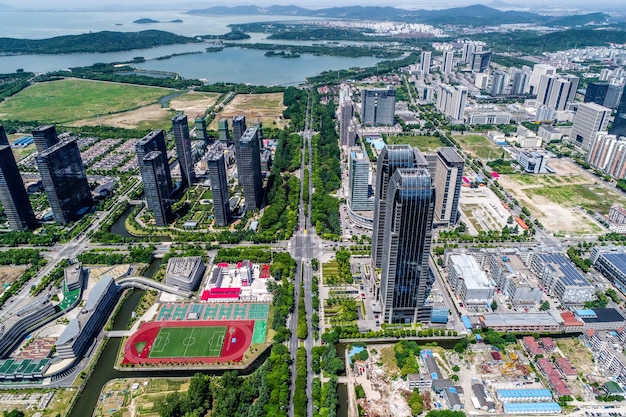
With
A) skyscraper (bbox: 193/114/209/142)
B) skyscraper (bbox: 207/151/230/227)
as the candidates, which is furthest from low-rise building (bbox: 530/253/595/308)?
skyscraper (bbox: 193/114/209/142)

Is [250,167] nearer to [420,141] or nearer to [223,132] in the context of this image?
[223,132]

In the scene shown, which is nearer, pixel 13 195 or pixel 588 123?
pixel 13 195

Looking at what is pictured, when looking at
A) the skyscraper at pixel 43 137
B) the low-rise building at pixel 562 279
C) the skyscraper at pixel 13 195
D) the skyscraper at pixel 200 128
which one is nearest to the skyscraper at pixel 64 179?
the skyscraper at pixel 13 195

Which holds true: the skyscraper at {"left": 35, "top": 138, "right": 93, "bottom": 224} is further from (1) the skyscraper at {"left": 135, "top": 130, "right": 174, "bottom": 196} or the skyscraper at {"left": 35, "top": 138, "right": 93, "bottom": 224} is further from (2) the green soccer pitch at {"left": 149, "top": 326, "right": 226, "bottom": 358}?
(2) the green soccer pitch at {"left": 149, "top": 326, "right": 226, "bottom": 358}

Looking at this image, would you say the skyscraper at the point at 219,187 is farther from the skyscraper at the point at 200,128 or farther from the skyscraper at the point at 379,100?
the skyscraper at the point at 379,100

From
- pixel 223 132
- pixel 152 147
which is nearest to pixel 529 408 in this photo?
pixel 152 147

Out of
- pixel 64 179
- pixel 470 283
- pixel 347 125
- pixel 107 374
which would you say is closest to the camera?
pixel 107 374

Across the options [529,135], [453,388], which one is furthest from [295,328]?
[529,135]
